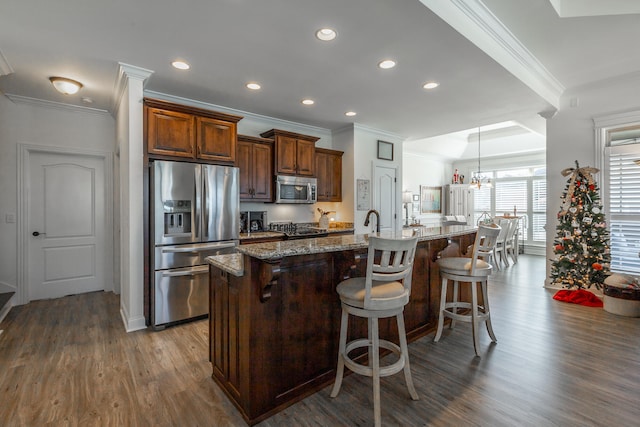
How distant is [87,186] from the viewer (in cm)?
444

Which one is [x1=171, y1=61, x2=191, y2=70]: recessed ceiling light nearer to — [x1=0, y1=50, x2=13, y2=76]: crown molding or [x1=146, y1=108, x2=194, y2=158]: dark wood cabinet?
[x1=146, y1=108, x2=194, y2=158]: dark wood cabinet

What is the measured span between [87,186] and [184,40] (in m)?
3.20

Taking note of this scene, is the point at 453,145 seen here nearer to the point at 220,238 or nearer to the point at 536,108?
the point at 536,108

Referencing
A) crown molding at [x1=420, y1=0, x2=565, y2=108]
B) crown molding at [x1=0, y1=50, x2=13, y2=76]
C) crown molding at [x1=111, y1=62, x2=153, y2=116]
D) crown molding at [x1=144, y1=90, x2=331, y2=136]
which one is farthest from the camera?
crown molding at [x1=144, y1=90, x2=331, y2=136]

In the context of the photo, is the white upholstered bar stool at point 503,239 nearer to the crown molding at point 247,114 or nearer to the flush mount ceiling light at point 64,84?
the crown molding at point 247,114

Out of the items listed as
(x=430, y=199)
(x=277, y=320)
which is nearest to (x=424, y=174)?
(x=430, y=199)

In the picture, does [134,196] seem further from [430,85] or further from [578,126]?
[578,126]

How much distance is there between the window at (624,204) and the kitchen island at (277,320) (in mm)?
4053

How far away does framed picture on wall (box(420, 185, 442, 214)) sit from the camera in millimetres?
8625

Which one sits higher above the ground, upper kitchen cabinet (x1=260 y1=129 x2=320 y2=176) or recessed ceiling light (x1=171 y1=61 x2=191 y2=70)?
recessed ceiling light (x1=171 y1=61 x2=191 y2=70)

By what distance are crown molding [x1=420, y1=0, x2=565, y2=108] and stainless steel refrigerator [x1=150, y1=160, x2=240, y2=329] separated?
274cm

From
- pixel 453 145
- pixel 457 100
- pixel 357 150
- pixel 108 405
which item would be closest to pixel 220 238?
pixel 108 405

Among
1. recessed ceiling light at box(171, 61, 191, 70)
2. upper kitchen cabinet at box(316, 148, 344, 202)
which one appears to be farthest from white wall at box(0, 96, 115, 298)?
upper kitchen cabinet at box(316, 148, 344, 202)

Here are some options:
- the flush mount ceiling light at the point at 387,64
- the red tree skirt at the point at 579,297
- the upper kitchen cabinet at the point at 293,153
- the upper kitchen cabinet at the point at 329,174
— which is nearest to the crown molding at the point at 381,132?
the upper kitchen cabinet at the point at 329,174
